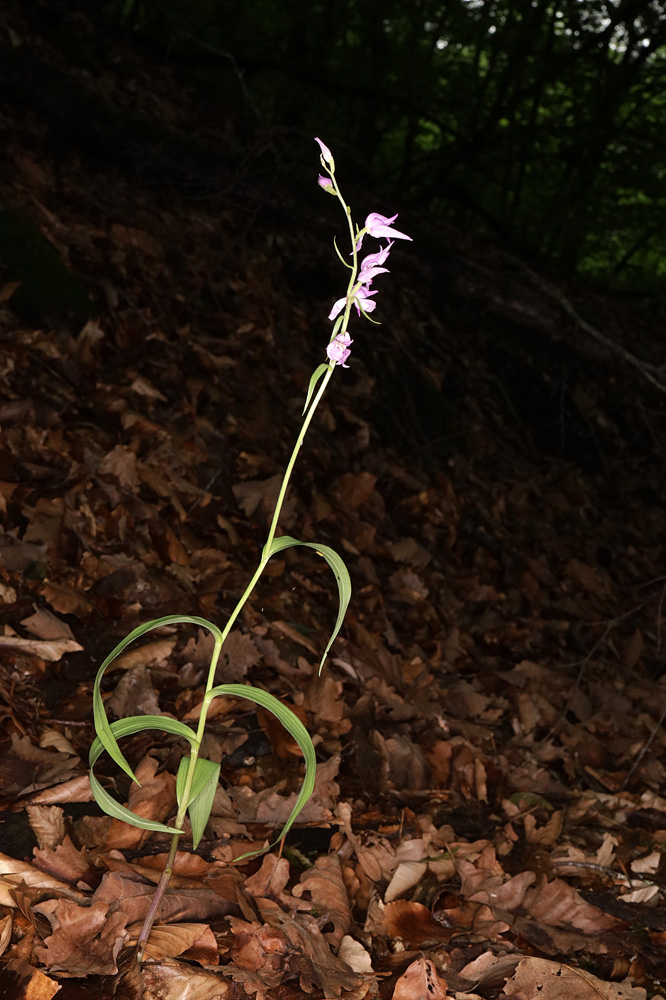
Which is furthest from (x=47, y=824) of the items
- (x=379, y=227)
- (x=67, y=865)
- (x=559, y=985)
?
(x=379, y=227)

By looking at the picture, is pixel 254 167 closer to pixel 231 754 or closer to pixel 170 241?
pixel 170 241

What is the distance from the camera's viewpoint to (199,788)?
133cm

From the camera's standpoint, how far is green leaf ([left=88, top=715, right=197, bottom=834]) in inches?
50.2

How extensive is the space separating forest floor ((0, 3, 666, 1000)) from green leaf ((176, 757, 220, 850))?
0.21 metres

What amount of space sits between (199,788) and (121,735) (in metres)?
0.16

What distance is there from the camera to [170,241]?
15.5 ft

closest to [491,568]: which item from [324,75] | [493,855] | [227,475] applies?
[227,475]

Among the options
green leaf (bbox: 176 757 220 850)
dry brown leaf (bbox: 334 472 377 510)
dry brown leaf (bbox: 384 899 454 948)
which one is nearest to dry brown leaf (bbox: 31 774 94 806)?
green leaf (bbox: 176 757 220 850)

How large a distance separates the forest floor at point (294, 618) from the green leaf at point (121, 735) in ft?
0.78

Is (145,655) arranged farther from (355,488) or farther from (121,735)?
(355,488)

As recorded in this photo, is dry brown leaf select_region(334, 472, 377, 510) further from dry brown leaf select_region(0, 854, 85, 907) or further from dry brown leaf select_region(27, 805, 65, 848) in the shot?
dry brown leaf select_region(0, 854, 85, 907)

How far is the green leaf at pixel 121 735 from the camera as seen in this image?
127cm

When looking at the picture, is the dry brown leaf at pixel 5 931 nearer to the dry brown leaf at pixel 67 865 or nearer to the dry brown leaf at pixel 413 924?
the dry brown leaf at pixel 67 865

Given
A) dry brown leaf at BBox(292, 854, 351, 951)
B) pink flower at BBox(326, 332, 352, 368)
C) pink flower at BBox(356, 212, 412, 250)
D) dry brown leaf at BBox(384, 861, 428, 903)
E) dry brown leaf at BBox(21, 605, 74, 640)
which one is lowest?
dry brown leaf at BBox(384, 861, 428, 903)
